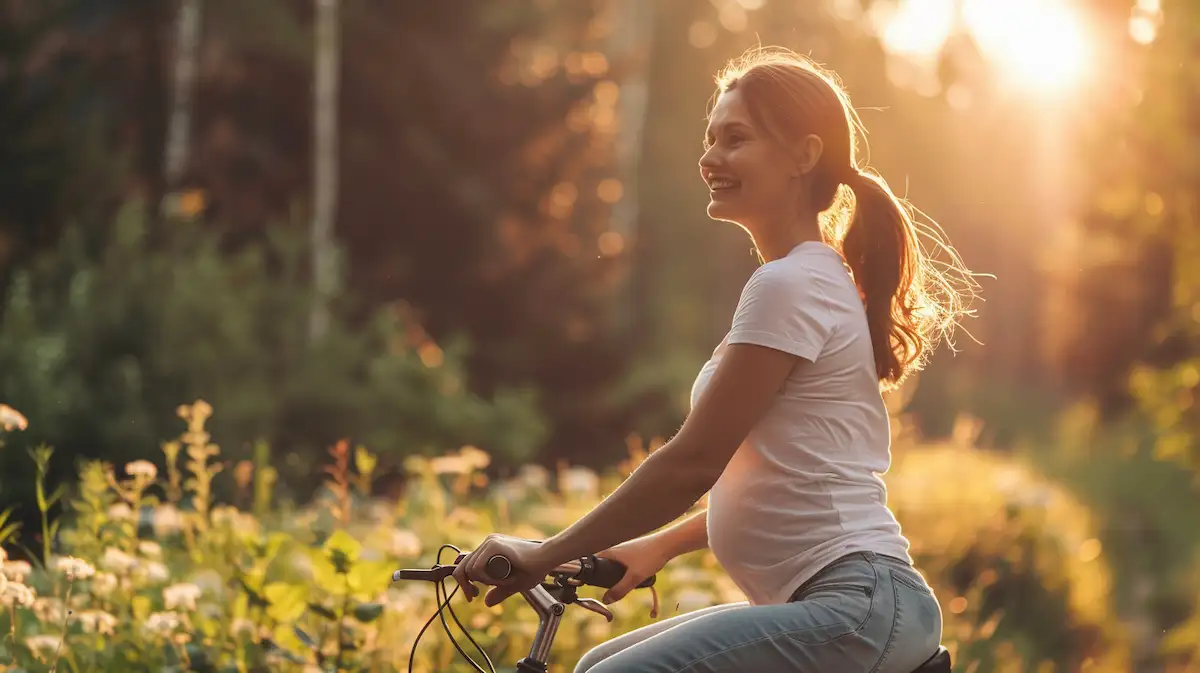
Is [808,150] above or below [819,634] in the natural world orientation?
above

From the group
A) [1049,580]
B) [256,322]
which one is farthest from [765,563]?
[256,322]

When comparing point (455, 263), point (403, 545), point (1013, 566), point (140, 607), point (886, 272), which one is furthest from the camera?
point (455, 263)

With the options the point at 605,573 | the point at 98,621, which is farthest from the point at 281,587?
the point at 605,573

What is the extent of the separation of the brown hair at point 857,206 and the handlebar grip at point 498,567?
900 millimetres

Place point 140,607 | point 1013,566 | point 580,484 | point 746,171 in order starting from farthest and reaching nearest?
point 1013,566 < point 580,484 < point 140,607 < point 746,171

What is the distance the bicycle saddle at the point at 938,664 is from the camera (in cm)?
282

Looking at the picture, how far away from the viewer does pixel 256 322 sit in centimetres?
1429

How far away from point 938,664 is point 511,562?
2.78 ft

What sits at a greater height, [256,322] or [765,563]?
[765,563]

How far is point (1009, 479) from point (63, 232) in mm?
8640

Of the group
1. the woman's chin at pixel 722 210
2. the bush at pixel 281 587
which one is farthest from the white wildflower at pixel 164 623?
the woman's chin at pixel 722 210

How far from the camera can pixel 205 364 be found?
10.9m

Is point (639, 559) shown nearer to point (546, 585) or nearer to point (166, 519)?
point (546, 585)

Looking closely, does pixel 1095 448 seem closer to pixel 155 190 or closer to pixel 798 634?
pixel 155 190
